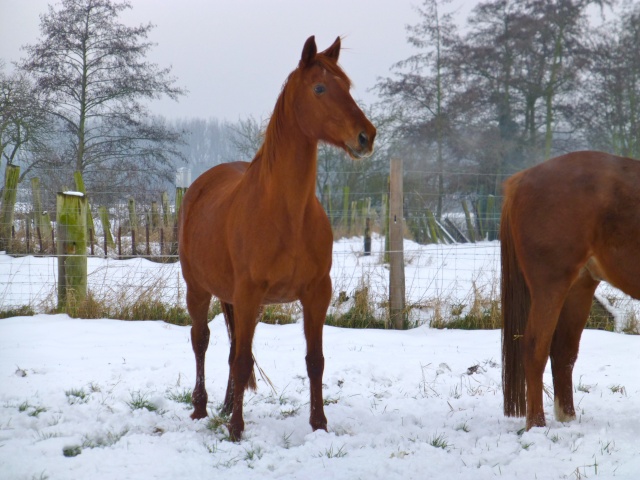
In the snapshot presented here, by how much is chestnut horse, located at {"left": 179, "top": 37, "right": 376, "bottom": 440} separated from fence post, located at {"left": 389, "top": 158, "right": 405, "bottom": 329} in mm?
3153

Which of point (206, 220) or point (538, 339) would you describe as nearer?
point (538, 339)

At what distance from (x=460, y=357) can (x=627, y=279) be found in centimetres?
206

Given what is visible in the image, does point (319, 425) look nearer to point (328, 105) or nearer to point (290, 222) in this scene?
point (290, 222)

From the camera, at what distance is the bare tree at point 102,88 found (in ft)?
18.1

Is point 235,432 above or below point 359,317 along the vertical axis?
below

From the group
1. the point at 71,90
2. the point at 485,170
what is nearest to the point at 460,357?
the point at 71,90

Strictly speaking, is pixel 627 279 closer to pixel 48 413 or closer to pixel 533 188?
pixel 533 188

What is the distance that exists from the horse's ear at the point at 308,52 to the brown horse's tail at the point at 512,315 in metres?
1.45

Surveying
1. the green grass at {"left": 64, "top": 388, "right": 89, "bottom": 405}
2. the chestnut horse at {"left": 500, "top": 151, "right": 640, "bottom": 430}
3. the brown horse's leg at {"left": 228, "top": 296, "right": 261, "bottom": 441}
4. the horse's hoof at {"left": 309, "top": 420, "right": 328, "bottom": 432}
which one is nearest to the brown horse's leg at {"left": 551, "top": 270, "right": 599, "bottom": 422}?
the chestnut horse at {"left": 500, "top": 151, "right": 640, "bottom": 430}

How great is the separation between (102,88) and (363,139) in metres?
5.64

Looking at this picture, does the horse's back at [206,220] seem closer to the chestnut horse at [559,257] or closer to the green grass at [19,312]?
the chestnut horse at [559,257]

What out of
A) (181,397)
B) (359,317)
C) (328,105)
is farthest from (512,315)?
(359,317)

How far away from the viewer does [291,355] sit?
490 cm

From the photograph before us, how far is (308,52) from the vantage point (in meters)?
Answer: 2.86
